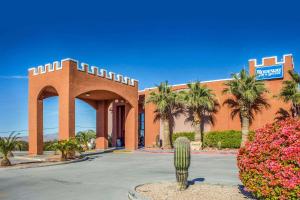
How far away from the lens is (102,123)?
35.9 meters

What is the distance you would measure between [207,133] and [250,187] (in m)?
24.5

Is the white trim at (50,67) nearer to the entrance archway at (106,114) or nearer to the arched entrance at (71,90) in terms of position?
the arched entrance at (71,90)

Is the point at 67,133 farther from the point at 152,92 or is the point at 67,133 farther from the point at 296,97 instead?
the point at 296,97

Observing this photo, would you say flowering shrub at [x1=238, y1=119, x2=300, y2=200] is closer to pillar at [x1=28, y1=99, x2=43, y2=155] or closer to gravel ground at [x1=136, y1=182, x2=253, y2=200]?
gravel ground at [x1=136, y1=182, x2=253, y2=200]

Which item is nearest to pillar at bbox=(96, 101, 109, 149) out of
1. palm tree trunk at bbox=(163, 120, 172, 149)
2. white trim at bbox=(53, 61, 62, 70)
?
palm tree trunk at bbox=(163, 120, 172, 149)

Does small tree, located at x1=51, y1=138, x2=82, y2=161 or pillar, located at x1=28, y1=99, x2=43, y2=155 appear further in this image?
pillar, located at x1=28, y1=99, x2=43, y2=155

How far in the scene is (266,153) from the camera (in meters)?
7.72

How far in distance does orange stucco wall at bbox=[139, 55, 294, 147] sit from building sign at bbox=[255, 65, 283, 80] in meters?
0.33

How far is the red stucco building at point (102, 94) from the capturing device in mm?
24516

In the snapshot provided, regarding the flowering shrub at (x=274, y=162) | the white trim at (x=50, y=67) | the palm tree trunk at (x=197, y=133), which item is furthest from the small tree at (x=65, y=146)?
the flowering shrub at (x=274, y=162)

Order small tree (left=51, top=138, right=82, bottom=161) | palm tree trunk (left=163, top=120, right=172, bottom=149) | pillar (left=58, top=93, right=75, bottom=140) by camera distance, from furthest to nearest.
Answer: palm tree trunk (left=163, top=120, right=172, bottom=149) → pillar (left=58, top=93, right=75, bottom=140) → small tree (left=51, top=138, right=82, bottom=161)

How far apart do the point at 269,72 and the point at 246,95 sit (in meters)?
3.53

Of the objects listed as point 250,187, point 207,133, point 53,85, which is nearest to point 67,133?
point 53,85

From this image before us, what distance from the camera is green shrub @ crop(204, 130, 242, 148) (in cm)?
3022
